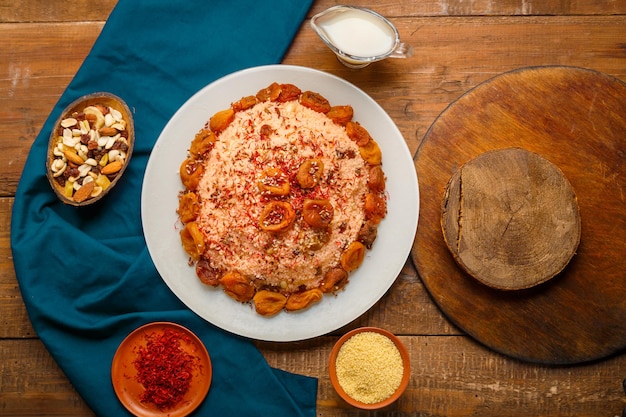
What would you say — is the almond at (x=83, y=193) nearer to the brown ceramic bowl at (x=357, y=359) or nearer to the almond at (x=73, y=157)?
the almond at (x=73, y=157)

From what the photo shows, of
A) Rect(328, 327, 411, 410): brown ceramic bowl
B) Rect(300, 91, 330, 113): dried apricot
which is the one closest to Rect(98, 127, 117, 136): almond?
→ Rect(300, 91, 330, 113): dried apricot

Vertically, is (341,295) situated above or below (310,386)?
above

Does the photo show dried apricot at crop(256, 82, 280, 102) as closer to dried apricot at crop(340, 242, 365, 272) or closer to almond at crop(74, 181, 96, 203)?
dried apricot at crop(340, 242, 365, 272)

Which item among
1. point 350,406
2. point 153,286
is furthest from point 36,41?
point 350,406

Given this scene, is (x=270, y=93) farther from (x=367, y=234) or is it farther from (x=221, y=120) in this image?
(x=367, y=234)

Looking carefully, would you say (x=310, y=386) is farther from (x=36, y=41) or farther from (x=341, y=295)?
(x=36, y=41)
